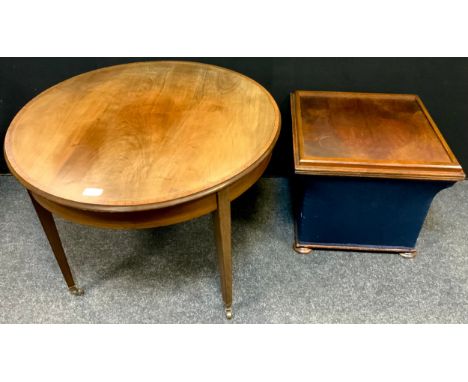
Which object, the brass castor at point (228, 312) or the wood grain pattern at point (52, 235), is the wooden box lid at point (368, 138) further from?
the wood grain pattern at point (52, 235)

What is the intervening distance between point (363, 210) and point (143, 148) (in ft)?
2.69

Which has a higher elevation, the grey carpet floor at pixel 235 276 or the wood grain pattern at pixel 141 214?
the wood grain pattern at pixel 141 214

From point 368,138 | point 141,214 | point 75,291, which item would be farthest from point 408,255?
point 75,291

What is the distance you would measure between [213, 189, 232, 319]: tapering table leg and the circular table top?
8cm

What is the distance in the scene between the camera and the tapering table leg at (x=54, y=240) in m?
1.14

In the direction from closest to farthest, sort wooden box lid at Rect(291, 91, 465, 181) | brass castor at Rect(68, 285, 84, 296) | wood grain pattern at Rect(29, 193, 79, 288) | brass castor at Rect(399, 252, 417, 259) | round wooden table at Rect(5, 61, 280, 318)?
round wooden table at Rect(5, 61, 280, 318) < wood grain pattern at Rect(29, 193, 79, 288) < wooden box lid at Rect(291, 91, 465, 181) < brass castor at Rect(68, 285, 84, 296) < brass castor at Rect(399, 252, 417, 259)

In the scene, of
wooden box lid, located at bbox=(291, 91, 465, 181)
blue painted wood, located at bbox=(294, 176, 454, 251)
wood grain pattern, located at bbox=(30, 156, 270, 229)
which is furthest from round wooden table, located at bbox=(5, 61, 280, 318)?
blue painted wood, located at bbox=(294, 176, 454, 251)

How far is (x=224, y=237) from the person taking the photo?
1.09 metres

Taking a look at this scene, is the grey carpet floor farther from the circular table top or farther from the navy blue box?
the circular table top

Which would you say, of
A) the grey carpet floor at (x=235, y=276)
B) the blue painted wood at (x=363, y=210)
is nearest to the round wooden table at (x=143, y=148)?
the grey carpet floor at (x=235, y=276)

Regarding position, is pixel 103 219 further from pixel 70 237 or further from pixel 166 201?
pixel 70 237

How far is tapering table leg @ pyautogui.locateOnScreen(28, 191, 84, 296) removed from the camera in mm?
1140

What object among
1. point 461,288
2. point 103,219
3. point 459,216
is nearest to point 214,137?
point 103,219

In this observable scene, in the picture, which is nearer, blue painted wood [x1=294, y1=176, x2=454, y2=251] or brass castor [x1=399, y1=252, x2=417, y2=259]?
blue painted wood [x1=294, y1=176, x2=454, y2=251]
